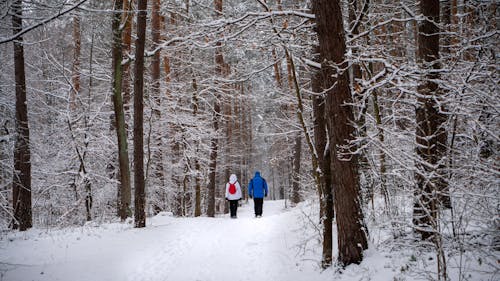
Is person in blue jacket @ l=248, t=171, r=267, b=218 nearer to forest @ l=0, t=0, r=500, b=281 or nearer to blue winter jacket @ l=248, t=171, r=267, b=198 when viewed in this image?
blue winter jacket @ l=248, t=171, r=267, b=198

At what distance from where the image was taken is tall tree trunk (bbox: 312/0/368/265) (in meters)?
5.17

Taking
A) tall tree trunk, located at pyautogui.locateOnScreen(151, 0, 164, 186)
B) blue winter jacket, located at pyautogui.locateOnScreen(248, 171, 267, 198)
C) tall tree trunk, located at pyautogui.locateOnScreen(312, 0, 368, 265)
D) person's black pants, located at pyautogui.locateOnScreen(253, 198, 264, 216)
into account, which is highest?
tall tree trunk, located at pyautogui.locateOnScreen(151, 0, 164, 186)

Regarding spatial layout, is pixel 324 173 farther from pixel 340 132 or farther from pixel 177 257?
pixel 177 257

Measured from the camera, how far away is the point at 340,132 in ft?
17.3

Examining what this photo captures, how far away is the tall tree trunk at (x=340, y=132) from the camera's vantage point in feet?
17.0

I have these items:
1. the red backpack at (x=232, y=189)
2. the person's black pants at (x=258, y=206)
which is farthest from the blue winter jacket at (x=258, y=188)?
the red backpack at (x=232, y=189)

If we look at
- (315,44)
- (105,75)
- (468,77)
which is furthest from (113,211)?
(468,77)

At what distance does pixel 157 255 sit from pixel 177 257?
17.0 inches

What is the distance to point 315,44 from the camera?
618 cm

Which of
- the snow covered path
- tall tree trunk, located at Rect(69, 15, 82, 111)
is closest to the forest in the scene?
tall tree trunk, located at Rect(69, 15, 82, 111)

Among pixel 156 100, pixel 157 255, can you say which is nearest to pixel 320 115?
pixel 157 255

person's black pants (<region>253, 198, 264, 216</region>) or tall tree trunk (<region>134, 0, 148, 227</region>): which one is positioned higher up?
tall tree trunk (<region>134, 0, 148, 227</region>)

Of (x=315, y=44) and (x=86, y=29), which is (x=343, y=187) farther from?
(x=86, y=29)

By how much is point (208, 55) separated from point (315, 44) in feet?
38.3
